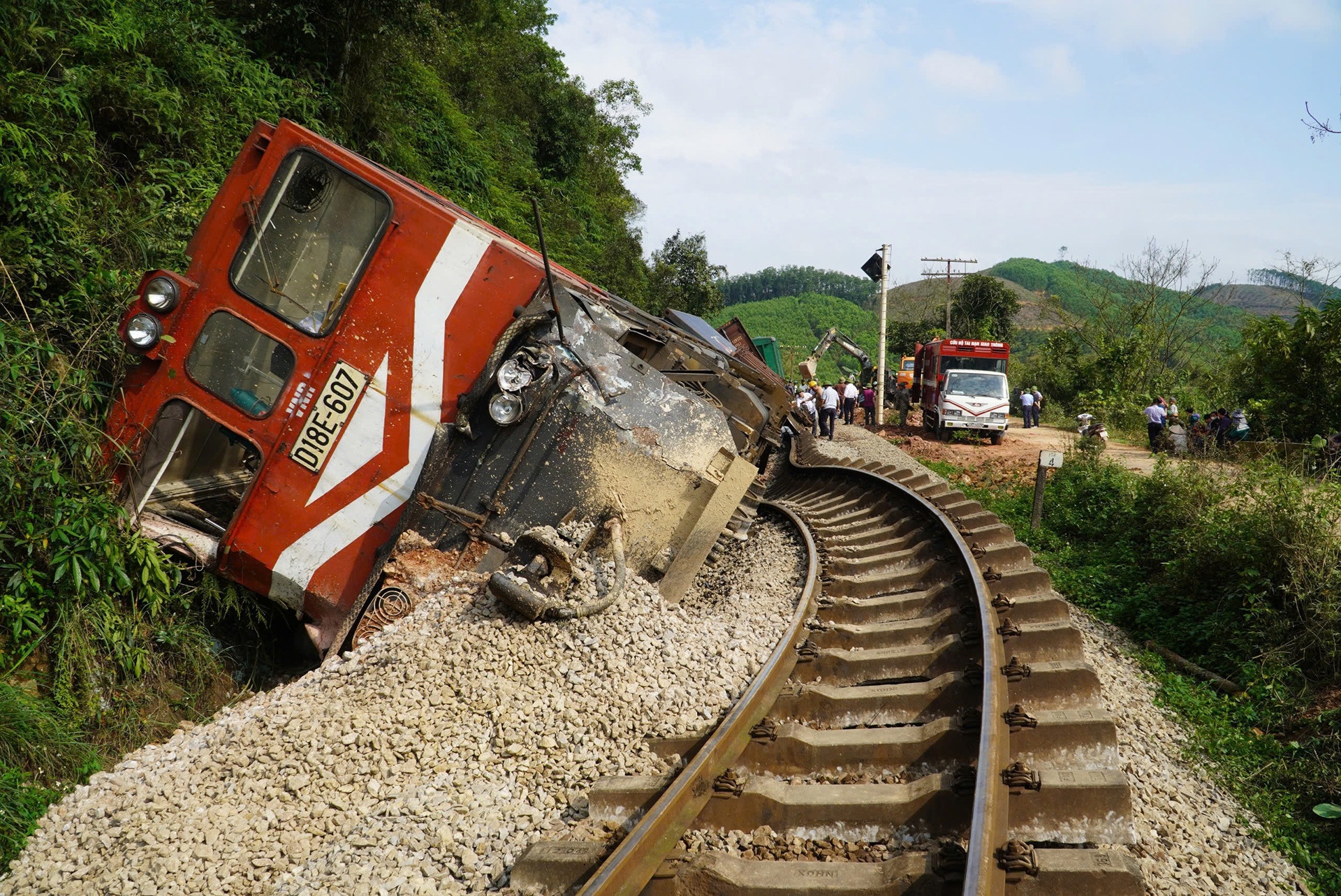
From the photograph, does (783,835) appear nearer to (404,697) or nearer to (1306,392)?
(404,697)

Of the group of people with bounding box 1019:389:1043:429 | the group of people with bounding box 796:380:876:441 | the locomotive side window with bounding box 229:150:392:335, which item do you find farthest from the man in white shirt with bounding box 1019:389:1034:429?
the locomotive side window with bounding box 229:150:392:335

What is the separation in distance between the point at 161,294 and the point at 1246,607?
7.77 meters

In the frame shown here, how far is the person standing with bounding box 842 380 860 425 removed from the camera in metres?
24.0

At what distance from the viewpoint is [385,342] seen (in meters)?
5.19

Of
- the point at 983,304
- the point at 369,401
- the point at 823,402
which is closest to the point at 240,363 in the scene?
the point at 369,401

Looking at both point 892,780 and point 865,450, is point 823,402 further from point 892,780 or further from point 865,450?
point 892,780

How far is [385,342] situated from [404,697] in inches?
86.7

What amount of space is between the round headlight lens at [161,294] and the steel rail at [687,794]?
4029 millimetres

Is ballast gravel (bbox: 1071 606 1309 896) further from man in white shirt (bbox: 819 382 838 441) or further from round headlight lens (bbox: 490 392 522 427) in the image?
man in white shirt (bbox: 819 382 838 441)

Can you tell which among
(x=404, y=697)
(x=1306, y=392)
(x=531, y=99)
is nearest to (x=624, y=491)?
(x=404, y=697)

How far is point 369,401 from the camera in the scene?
5.13m

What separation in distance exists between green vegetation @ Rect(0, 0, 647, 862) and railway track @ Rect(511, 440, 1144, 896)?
2708 mm

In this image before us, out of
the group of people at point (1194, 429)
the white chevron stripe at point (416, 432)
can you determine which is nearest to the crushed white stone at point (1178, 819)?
the white chevron stripe at point (416, 432)

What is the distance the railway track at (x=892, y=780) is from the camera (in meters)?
2.83
